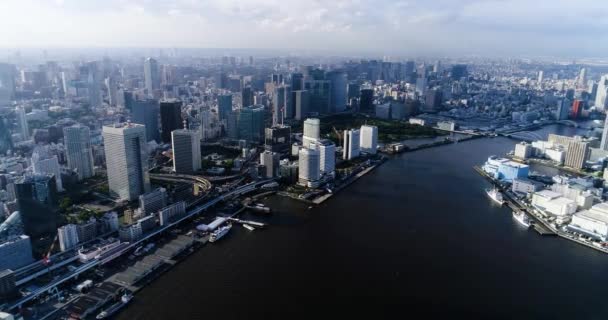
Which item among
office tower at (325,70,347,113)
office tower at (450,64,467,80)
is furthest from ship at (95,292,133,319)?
office tower at (450,64,467,80)

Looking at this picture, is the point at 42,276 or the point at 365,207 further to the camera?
the point at 365,207

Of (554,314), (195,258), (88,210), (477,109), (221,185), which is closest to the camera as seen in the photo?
(554,314)

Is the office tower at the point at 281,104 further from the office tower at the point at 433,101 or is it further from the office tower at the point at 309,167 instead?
the office tower at the point at 309,167

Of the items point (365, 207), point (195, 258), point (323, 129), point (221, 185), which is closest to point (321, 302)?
point (195, 258)

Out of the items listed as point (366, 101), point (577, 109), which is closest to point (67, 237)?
point (366, 101)

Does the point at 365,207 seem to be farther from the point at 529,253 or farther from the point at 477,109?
the point at 477,109

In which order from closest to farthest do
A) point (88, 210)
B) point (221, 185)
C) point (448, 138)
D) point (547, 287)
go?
point (547, 287)
point (88, 210)
point (221, 185)
point (448, 138)

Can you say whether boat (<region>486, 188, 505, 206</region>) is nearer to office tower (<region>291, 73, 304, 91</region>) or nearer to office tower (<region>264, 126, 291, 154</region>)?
office tower (<region>264, 126, 291, 154</region>)
